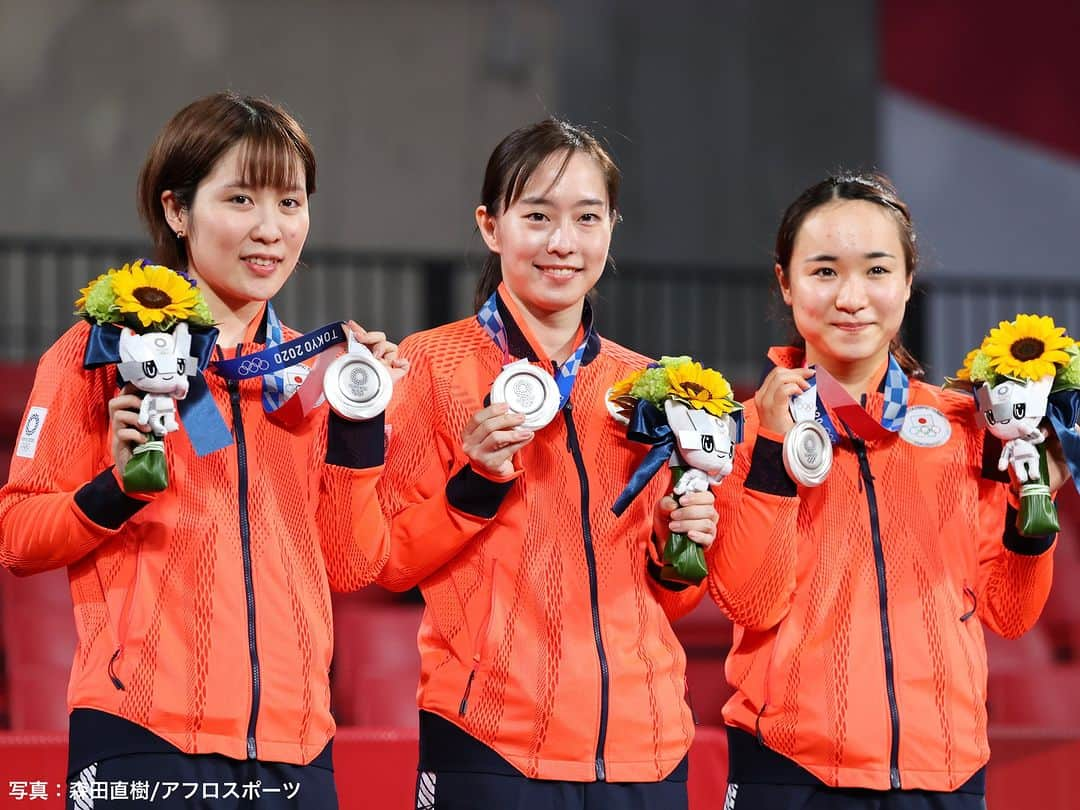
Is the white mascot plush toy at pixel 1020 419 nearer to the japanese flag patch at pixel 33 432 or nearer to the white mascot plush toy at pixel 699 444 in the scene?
the white mascot plush toy at pixel 699 444

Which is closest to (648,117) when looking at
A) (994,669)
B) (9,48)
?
(9,48)

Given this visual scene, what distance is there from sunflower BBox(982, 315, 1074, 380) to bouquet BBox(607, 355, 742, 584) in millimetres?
555

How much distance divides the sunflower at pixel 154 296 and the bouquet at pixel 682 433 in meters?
0.83

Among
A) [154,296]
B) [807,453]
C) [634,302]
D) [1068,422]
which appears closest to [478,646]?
[807,453]

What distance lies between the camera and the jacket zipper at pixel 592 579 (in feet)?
9.25

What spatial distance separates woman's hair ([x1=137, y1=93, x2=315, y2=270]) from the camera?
2873 millimetres

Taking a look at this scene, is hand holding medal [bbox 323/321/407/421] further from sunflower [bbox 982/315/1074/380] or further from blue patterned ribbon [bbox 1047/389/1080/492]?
blue patterned ribbon [bbox 1047/389/1080/492]

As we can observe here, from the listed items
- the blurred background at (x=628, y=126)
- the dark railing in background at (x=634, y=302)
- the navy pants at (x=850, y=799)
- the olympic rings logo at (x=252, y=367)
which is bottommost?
the navy pants at (x=850, y=799)

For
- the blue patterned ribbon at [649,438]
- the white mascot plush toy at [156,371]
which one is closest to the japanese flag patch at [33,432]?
the white mascot plush toy at [156,371]

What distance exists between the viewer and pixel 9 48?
9867 millimetres

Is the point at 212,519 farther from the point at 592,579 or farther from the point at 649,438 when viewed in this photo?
the point at 649,438

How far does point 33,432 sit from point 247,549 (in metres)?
0.41

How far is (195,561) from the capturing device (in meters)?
2.67

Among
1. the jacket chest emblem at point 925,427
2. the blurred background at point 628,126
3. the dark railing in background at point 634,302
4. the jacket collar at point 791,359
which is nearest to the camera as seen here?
the jacket chest emblem at point 925,427
